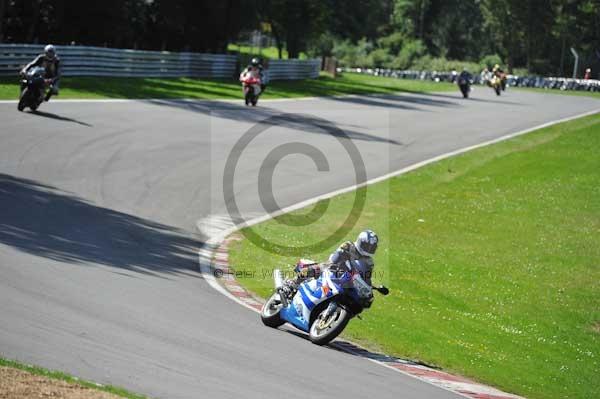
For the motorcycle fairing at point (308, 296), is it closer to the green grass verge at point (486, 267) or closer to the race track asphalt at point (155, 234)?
the race track asphalt at point (155, 234)

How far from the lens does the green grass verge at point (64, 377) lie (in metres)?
7.86

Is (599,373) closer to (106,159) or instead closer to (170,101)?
(106,159)

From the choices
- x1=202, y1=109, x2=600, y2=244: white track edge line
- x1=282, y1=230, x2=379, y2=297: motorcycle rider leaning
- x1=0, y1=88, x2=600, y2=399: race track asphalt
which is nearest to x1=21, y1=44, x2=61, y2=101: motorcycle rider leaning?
x1=0, y1=88, x2=600, y2=399: race track asphalt

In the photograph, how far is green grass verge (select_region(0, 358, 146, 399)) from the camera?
786 centimetres

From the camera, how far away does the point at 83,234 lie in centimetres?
1587

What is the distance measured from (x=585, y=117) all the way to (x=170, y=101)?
21.4 m

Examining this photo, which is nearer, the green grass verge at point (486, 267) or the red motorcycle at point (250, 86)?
the green grass verge at point (486, 267)

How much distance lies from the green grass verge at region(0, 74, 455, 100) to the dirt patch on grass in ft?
71.7

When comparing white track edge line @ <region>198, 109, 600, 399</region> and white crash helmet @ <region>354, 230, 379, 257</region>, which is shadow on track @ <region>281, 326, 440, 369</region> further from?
white crash helmet @ <region>354, 230, 379, 257</region>

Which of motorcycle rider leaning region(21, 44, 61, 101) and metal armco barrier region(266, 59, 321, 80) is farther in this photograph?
metal armco barrier region(266, 59, 321, 80)

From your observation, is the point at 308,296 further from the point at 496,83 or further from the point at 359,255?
the point at 496,83

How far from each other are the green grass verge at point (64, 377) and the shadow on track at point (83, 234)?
5.60 meters

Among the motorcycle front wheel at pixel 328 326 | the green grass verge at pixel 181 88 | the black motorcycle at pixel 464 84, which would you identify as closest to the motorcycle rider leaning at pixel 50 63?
the green grass verge at pixel 181 88

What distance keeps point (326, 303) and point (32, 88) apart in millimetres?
16663
